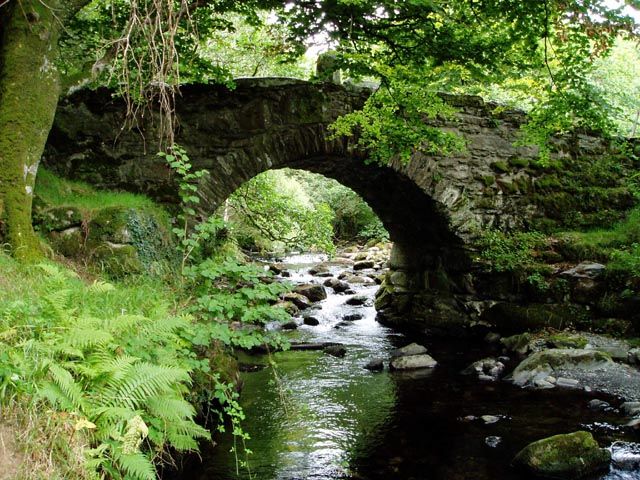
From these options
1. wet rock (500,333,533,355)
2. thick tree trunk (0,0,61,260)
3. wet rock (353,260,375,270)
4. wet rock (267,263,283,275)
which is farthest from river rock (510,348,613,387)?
wet rock (353,260,375,270)

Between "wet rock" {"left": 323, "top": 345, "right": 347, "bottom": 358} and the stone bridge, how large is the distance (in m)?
2.68

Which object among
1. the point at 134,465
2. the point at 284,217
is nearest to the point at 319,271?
the point at 284,217

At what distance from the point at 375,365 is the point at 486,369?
1615 millimetres

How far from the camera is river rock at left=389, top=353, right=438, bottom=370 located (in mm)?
7789

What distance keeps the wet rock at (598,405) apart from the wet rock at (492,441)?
4.92ft

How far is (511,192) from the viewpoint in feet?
32.9

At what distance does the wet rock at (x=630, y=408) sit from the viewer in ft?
18.4

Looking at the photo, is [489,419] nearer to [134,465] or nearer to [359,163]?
[134,465]

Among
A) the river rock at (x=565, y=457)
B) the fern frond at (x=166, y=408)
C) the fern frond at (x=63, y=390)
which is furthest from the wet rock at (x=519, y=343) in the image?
the fern frond at (x=63, y=390)

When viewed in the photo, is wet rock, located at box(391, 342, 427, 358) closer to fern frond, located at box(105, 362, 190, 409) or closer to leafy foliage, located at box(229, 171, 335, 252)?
leafy foliage, located at box(229, 171, 335, 252)

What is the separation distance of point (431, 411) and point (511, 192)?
5.52m

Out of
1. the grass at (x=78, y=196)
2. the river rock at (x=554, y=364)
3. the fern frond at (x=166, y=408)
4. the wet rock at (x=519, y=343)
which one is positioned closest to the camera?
the fern frond at (x=166, y=408)

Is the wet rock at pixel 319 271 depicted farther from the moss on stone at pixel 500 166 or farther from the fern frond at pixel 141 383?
the fern frond at pixel 141 383

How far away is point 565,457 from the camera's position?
4371mm
